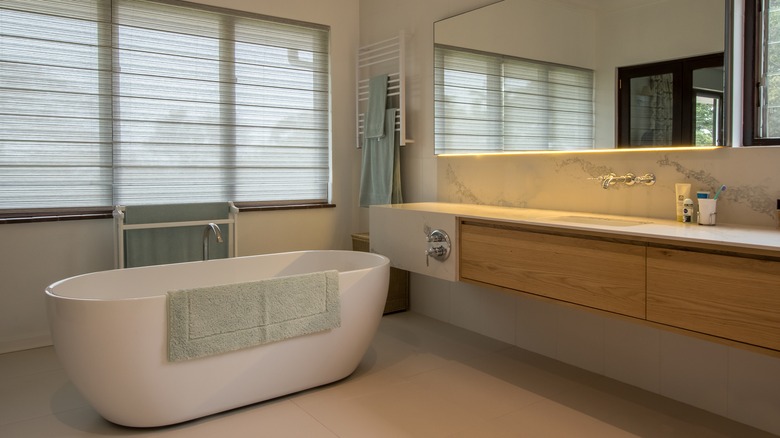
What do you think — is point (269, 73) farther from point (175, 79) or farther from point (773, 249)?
point (773, 249)

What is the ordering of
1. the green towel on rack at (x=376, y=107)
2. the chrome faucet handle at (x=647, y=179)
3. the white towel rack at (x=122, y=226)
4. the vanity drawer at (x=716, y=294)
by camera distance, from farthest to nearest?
the green towel on rack at (x=376, y=107) < the white towel rack at (x=122, y=226) < the chrome faucet handle at (x=647, y=179) < the vanity drawer at (x=716, y=294)

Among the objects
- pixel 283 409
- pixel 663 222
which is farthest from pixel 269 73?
pixel 663 222

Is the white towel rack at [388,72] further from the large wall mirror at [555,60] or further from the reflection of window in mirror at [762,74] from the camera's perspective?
the reflection of window in mirror at [762,74]

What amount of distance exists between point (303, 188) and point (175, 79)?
1153mm

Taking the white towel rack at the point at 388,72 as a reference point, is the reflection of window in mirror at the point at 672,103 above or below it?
below

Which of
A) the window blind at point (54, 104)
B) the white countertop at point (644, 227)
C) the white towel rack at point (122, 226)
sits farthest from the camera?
the white towel rack at point (122, 226)

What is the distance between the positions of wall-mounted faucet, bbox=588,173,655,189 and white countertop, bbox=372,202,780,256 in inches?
6.2

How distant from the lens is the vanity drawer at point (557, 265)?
6.98 ft

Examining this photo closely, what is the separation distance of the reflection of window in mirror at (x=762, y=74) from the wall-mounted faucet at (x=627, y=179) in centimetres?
41

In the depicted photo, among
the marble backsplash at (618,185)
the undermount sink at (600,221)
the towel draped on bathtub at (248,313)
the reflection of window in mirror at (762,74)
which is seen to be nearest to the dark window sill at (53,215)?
the towel draped on bathtub at (248,313)

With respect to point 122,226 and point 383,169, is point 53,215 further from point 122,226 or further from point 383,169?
point 383,169

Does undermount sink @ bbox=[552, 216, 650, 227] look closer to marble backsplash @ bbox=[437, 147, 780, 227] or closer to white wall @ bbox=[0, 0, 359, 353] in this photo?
marble backsplash @ bbox=[437, 147, 780, 227]

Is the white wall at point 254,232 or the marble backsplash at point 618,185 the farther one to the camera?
the white wall at point 254,232

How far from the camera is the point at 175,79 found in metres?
3.78
